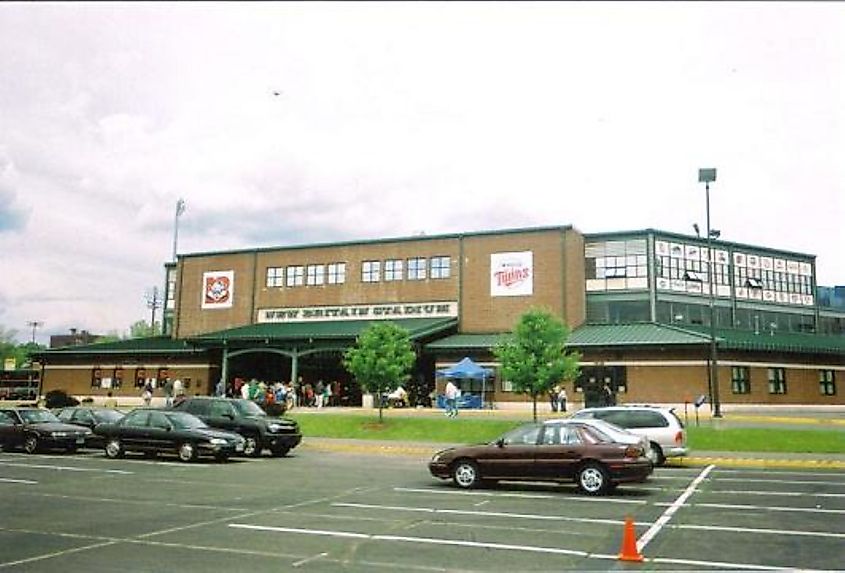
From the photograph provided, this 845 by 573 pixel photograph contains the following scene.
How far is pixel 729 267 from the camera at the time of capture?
2078 inches

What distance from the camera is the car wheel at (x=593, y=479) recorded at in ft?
50.5

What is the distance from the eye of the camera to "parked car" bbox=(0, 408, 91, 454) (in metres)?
24.1

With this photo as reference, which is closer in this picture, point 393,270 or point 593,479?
point 593,479

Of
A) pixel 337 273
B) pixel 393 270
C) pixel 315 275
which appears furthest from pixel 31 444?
pixel 315 275

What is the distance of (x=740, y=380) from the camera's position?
Answer: 141 ft

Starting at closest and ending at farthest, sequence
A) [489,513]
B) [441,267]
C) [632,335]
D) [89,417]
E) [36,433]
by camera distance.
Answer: [489,513] < [36,433] < [89,417] < [632,335] < [441,267]

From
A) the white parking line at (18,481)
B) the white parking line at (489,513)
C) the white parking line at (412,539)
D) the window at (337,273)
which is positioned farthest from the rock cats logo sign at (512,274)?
the white parking line at (412,539)

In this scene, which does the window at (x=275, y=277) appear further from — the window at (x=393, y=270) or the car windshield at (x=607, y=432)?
the car windshield at (x=607, y=432)

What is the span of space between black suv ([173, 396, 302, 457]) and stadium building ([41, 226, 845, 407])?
66.6 feet

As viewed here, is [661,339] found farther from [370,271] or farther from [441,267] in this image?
[370,271]

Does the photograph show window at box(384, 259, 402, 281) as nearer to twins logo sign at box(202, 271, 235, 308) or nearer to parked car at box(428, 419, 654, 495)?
twins logo sign at box(202, 271, 235, 308)

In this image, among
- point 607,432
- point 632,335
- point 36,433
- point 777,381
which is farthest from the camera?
point 777,381

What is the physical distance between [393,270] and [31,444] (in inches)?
1172

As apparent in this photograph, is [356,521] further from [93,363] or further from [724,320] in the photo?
[93,363]
